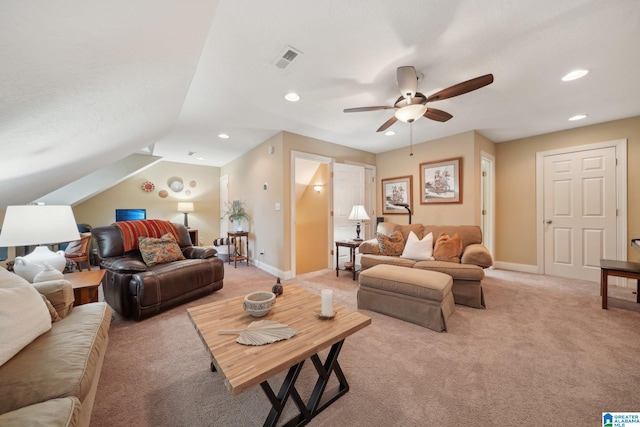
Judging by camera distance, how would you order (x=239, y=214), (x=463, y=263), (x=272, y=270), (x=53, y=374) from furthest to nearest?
1. (x=239, y=214)
2. (x=272, y=270)
3. (x=463, y=263)
4. (x=53, y=374)

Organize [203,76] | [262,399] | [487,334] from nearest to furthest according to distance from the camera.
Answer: [262,399] < [487,334] < [203,76]

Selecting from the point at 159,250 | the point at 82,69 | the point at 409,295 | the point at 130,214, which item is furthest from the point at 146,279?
the point at 130,214

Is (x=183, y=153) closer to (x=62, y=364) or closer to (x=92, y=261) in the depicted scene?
(x=92, y=261)

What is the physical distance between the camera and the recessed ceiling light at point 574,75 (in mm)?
2170

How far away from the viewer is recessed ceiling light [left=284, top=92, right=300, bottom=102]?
8.44ft

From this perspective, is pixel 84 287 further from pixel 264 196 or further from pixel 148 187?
pixel 148 187

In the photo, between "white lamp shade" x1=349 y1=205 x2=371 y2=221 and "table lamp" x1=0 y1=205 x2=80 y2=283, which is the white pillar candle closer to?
"table lamp" x1=0 y1=205 x2=80 y2=283

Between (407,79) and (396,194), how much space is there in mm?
2971

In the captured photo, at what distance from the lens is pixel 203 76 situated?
2219 millimetres

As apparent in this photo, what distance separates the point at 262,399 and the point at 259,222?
134 inches

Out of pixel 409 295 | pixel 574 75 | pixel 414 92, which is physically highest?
pixel 574 75

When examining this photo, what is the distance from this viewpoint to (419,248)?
10.3ft

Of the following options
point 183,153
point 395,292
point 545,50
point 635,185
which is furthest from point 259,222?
point 635,185

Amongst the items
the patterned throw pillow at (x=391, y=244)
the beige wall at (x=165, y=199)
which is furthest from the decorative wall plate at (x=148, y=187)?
the patterned throw pillow at (x=391, y=244)
